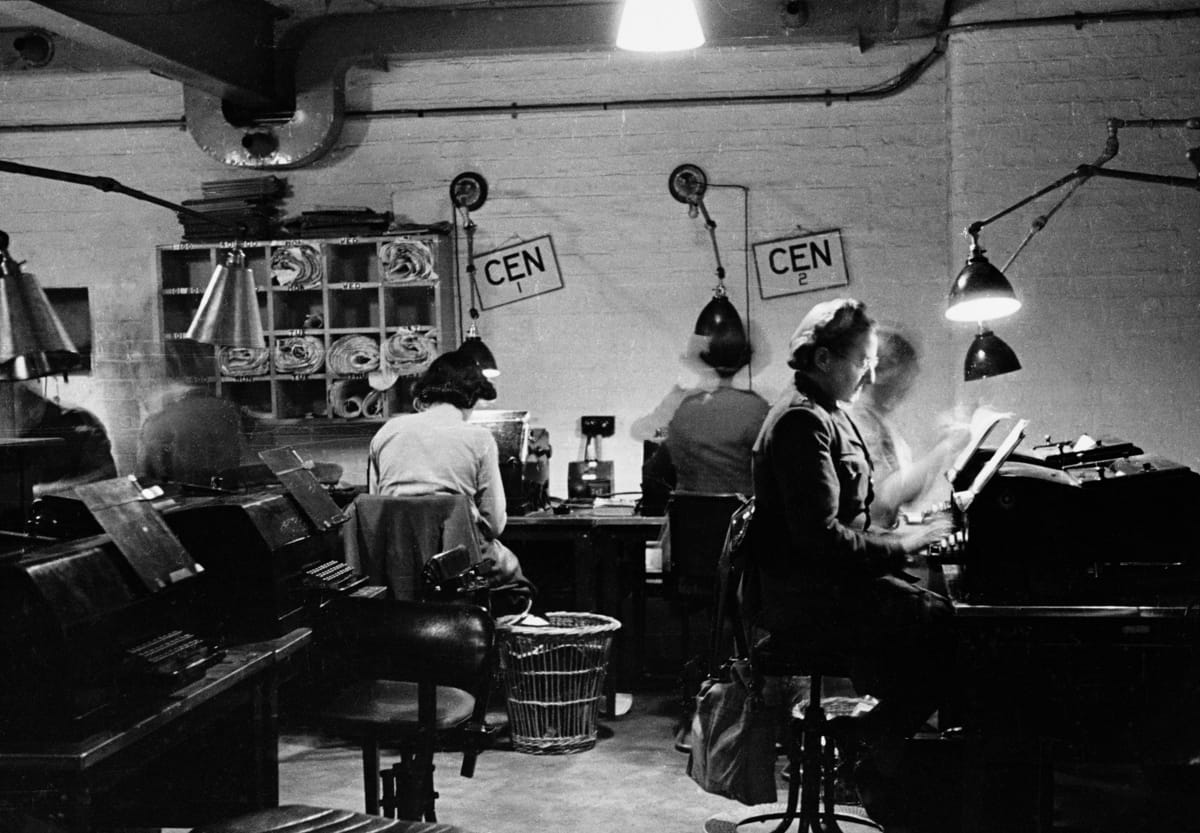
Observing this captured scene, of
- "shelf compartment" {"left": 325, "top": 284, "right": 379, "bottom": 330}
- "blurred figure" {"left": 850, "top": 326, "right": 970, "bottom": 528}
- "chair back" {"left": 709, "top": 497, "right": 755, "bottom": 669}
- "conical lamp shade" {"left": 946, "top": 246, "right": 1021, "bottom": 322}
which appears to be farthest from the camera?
"shelf compartment" {"left": 325, "top": 284, "right": 379, "bottom": 330}

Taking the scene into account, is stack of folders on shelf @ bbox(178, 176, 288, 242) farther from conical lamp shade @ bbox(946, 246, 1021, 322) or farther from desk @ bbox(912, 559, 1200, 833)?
desk @ bbox(912, 559, 1200, 833)

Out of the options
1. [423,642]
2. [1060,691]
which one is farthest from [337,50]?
[1060,691]

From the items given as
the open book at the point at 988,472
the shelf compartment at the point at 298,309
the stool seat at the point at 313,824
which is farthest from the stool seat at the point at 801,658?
the shelf compartment at the point at 298,309

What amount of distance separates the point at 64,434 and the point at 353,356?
188cm

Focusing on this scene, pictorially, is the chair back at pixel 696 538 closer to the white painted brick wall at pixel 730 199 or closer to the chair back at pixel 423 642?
the white painted brick wall at pixel 730 199

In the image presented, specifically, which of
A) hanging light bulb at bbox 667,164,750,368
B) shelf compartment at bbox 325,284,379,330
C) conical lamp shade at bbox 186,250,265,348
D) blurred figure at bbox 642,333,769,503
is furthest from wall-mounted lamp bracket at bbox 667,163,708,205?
conical lamp shade at bbox 186,250,265,348

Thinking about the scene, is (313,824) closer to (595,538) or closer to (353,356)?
(595,538)

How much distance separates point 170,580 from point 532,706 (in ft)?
9.39

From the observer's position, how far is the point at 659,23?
11.8ft

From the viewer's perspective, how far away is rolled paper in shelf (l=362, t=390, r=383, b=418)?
6887mm

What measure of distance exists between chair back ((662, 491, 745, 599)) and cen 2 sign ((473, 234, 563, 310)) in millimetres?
2075

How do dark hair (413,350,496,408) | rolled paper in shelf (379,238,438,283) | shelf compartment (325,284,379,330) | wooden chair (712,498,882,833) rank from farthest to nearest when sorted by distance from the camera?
shelf compartment (325,284,379,330), rolled paper in shelf (379,238,438,283), dark hair (413,350,496,408), wooden chair (712,498,882,833)

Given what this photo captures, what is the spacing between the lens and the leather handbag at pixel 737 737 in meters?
3.97

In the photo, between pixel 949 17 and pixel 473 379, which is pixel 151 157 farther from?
pixel 949 17
